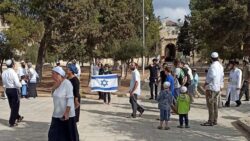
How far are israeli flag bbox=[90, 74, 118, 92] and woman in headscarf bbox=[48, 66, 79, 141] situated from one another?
11.3 meters

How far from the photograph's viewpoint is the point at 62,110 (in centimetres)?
819

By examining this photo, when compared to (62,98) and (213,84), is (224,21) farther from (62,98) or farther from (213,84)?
(62,98)

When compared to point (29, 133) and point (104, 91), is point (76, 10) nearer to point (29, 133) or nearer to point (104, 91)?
point (104, 91)

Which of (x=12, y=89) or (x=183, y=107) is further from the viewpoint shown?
(x=12, y=89)

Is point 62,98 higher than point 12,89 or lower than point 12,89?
higher

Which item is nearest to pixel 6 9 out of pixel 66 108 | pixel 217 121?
pixel 217 121

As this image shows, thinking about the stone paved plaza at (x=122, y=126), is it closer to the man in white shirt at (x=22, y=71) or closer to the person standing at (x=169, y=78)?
the person standing at (x=169, y=78)

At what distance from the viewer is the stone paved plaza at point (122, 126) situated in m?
11.1

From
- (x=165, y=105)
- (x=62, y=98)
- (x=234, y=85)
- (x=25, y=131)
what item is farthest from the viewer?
(x=234, y=85)

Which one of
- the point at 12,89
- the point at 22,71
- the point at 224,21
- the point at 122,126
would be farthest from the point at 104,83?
the point at 224,21

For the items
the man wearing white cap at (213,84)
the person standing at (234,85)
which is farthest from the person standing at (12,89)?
the person standing at (234,85)

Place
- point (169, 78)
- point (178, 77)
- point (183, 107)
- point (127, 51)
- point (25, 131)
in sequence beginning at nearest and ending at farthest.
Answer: point (25, 131) → point (183, 107) → point (169, 78) → point (178, 77) → point (127, 51)

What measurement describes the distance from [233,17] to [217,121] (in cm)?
1826

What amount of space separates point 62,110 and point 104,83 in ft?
38.3
